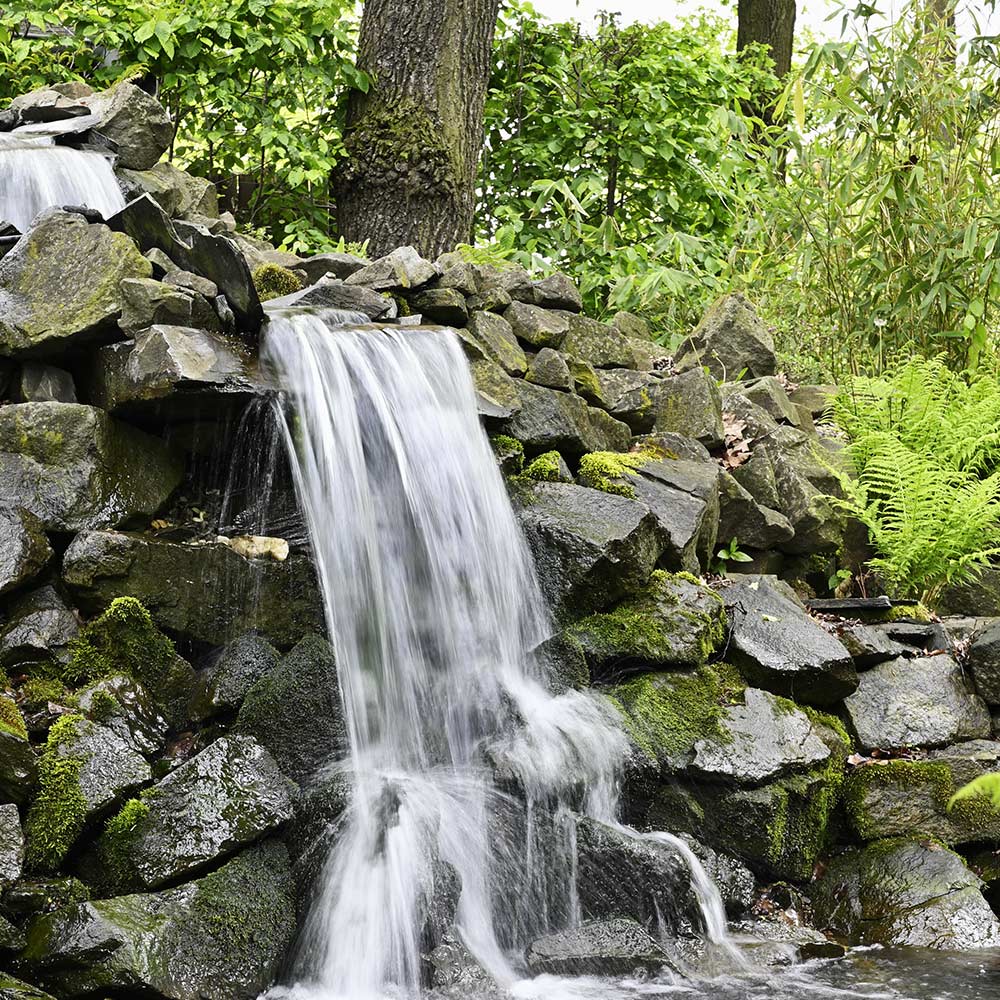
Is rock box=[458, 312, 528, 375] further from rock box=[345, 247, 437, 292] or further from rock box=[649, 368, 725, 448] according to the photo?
rock box=[649, 368, 725, 448]

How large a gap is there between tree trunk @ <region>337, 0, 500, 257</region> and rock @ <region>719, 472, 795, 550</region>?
12.5 feet

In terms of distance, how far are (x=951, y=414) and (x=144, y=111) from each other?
5762 millimetres

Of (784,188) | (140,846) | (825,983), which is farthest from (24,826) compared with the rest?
(784,188)

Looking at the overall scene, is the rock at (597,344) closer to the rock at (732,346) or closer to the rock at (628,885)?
the rock at (732,346)

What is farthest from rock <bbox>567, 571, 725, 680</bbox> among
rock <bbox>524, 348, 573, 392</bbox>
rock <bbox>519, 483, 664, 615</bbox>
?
rock <bbox>524, 348, 573, 392</bbox>

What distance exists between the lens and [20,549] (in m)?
4.71

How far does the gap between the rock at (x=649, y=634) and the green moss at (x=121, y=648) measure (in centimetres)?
200

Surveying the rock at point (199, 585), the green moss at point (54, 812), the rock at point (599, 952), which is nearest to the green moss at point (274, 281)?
the rock at point (199, 585)

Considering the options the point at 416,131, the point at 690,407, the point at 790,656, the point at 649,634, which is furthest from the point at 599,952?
the point at 416,131

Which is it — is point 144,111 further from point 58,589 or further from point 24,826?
point 24,826

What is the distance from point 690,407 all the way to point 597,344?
84cm

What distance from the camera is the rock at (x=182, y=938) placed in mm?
3652

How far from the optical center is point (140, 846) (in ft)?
13.6

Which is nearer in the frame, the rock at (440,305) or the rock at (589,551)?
the rock at (589,551)
